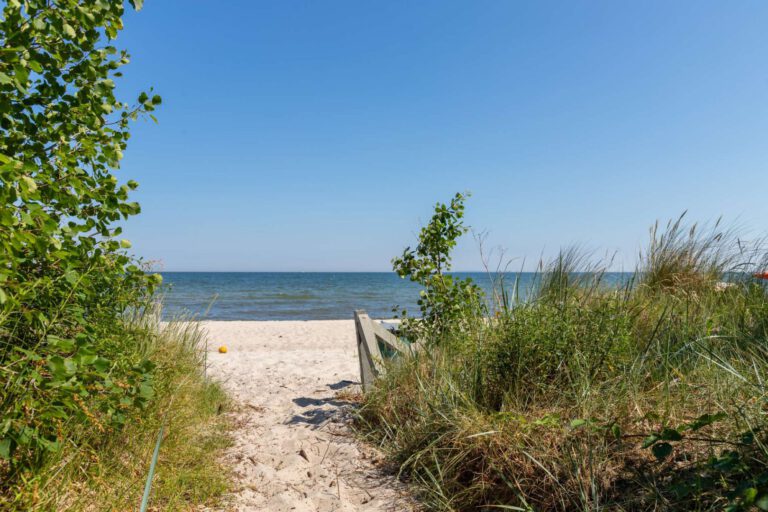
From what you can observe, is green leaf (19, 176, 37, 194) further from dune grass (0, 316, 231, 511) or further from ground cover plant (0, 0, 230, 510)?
dune grass (0, 316, 231, 511)

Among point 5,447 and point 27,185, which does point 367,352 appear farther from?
point 27,185

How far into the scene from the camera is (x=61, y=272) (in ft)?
8.68

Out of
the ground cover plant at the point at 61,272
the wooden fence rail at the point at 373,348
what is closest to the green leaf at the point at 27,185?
the ground cover plant at the point at 61,272

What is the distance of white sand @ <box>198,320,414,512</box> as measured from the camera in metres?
3.12

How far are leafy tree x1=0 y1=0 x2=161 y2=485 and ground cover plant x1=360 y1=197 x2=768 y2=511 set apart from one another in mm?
2004

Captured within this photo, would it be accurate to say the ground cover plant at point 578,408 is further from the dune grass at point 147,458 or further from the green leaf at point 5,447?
the green leaf at point 5,447

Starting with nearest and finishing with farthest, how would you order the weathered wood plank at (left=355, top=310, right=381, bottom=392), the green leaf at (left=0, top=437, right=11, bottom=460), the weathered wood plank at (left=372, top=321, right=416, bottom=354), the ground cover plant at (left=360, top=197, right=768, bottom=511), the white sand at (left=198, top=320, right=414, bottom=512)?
1. the green leaf at (left=0, top=437, right=11, bottom=460)
2. the ground cover plant at (left=360, top=197, right=768, bottom=511)
3. the white sand at (left=198, top=320, right=414, bottom=512)
4. the weathered wood plank at (left=372, top=321, right=416, bottom=354)
5. the weathered wood plank at (left=355, top=310, right=381, bottom=392)

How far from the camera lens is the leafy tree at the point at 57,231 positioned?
2041 mm

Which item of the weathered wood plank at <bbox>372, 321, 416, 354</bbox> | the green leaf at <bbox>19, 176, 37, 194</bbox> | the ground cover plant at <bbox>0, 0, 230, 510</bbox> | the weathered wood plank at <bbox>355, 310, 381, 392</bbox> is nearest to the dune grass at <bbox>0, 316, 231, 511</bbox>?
the ground cover plant at <bbox>0, 0, 230, 510</bbox>

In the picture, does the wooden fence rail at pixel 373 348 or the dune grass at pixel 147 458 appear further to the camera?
the wooden fence rail at pixel 373 348

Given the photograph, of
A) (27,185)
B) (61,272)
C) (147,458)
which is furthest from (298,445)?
(27,185)

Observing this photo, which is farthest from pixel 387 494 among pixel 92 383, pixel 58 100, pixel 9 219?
pixel 58 100

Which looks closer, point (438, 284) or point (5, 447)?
point (5, 447)

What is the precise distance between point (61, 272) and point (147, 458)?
4.32ft
